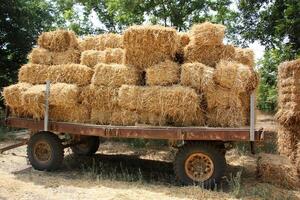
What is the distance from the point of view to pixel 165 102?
8.20 metres

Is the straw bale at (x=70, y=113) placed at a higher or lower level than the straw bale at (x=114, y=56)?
lower

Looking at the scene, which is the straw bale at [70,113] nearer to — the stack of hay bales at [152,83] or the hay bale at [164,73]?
the stack of hay bales at [152,83]

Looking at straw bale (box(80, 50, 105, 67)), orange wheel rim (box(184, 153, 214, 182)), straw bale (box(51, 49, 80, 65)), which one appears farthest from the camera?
straw bale (box(51, 49, 80, 65))

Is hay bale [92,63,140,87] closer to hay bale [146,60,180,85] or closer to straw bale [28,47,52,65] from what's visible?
hay bale [146,60,180,85]

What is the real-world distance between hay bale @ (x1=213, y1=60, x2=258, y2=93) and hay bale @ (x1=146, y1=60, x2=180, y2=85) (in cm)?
82

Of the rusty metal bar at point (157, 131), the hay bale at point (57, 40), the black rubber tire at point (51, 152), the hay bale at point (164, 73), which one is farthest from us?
the hay bale at point (57, 40)

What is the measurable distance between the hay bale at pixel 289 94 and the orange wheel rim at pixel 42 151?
17.5 feet

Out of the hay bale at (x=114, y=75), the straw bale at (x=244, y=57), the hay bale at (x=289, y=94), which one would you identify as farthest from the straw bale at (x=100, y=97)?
the hay bale at (x=289, y=94)

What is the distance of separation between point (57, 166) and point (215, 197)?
3821 mm

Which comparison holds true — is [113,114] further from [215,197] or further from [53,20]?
[53,20]

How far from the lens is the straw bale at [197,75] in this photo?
26.6 feet

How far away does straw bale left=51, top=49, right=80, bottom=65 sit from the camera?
32.6ft

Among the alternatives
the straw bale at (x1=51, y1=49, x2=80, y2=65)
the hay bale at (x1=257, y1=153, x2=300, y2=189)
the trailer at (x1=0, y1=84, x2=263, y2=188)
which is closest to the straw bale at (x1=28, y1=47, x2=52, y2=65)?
the straw bale at (x1=51, y1=49, x2=80, y2=65)

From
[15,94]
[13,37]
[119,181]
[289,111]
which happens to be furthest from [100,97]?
[13,37]
